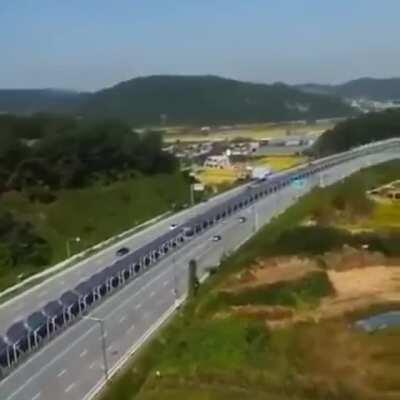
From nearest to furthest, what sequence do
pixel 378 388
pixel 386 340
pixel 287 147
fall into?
pixel 378 388 → pixel 386 340 → pixel 287 147

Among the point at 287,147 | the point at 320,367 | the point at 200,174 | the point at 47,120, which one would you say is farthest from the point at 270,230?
the point at 287,147

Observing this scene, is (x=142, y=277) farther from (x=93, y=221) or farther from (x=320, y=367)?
(x=93, y=221)

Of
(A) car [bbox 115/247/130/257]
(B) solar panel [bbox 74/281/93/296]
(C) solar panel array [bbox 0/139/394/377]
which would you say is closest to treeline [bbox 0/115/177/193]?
(C) solar panel array [bbox 0/139/394/377]

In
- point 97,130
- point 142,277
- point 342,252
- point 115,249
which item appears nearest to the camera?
point 142,277

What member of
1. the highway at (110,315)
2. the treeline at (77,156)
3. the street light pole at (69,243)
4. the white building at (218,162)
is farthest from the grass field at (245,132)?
the highway at (110,315)

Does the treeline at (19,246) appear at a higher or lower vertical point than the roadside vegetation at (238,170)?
higher

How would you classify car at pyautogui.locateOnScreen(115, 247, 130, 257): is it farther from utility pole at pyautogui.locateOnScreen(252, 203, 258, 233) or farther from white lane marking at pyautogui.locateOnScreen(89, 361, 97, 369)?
white lane marking at pyautogui.locateOnScreen(89, 361, 97, 369)

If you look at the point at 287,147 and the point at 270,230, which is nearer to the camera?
the point at 270,230

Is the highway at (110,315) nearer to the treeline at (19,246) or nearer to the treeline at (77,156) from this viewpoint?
the treeline at (19,246)
